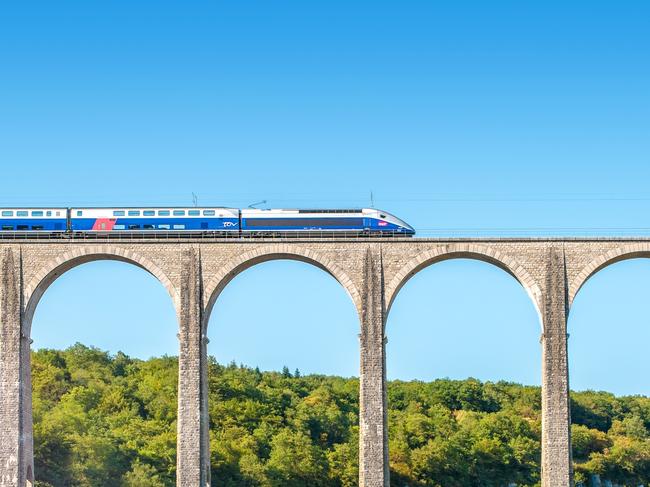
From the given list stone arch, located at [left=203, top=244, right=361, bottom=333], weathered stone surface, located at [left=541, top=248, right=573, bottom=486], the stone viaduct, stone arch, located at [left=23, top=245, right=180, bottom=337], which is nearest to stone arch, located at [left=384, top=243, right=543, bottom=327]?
the stone viaduct

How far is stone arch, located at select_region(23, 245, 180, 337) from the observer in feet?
196

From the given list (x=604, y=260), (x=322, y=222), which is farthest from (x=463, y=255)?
(x=322, y=222)

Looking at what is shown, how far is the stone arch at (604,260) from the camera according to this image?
58.6 metres

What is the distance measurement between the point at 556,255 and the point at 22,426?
2478 cm

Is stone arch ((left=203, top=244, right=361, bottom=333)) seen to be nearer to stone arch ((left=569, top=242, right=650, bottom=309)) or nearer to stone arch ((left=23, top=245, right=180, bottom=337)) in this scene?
stone arch ((left=23, top=245, right=180, bottom=337))

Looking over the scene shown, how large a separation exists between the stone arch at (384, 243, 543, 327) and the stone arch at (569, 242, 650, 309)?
1.57m

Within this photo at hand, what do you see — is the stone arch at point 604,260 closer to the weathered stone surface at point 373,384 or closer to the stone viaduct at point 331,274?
the stone viaduct at point 331,274

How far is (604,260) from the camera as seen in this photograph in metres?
59.0

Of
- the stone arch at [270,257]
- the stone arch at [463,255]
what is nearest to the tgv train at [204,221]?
the stone arch at [270,257]

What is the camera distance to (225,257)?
59.7m

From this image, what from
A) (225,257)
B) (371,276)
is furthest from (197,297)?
(371,276)

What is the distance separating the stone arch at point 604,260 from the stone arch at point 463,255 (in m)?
1.57

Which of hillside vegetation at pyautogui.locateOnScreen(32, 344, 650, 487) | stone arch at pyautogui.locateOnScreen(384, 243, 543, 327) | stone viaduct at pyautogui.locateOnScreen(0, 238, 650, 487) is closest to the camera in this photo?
stone viaduct at pyautogui.locateOnScreen(0, 238, 650, 487)

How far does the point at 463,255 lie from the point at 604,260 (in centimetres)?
621
